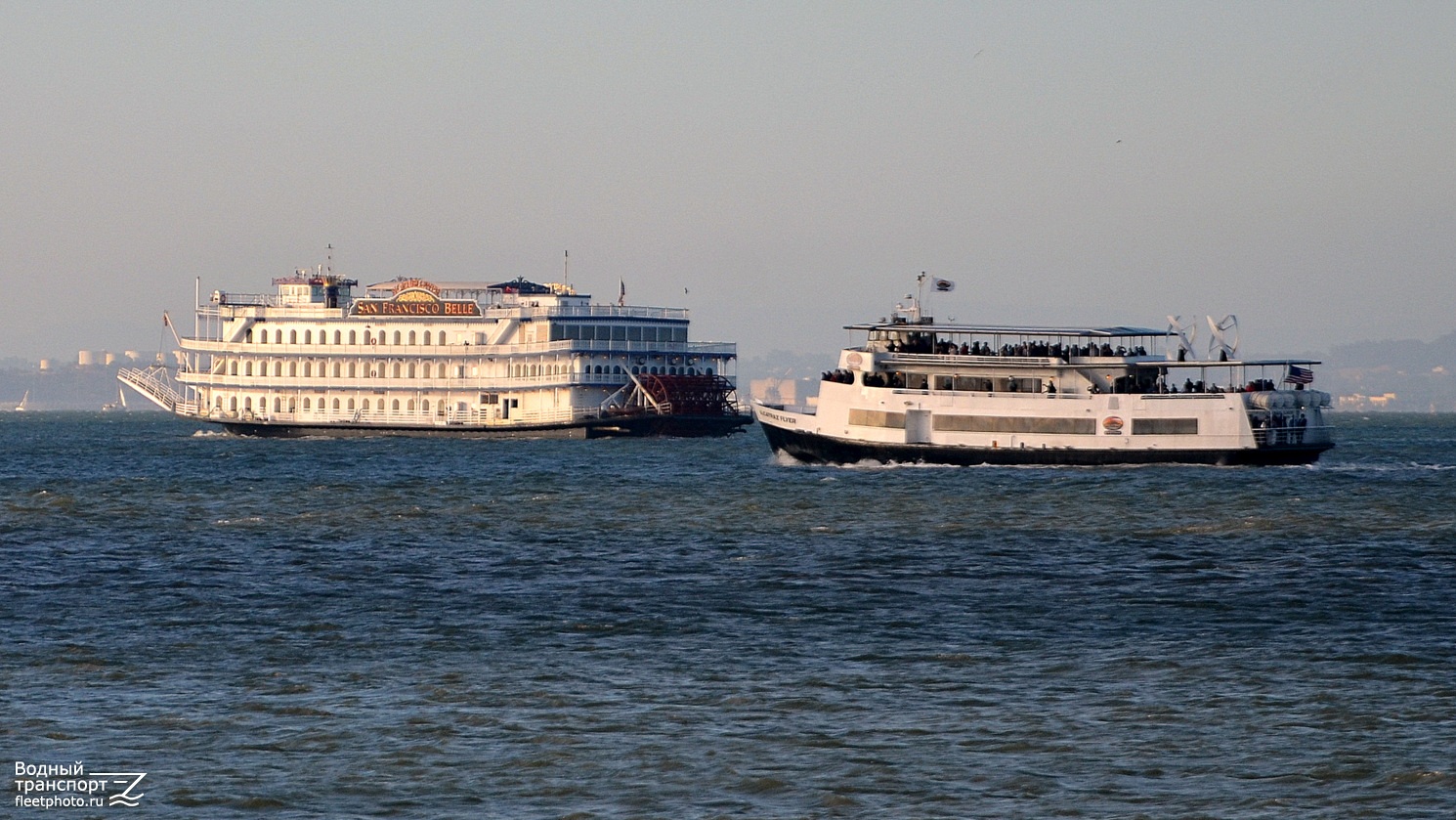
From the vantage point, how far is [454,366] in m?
129

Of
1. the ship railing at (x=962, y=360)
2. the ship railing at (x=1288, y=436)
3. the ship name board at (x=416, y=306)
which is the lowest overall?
the ship railing at (x=1288, y=436)

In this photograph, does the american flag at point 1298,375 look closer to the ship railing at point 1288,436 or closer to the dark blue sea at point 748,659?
the ship railing at point 1288,436

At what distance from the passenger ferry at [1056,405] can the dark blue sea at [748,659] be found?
12.7 meters

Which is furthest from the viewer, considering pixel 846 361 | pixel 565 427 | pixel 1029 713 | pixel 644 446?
pixel 565 427

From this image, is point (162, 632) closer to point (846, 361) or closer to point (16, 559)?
point (16, 559)

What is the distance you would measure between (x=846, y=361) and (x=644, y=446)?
114 ft

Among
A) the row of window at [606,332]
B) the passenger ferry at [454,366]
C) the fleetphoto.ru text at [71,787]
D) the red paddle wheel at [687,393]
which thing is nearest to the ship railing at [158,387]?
the passenger ferry at [454,366]

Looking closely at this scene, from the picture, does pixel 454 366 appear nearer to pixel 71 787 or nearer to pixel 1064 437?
pixel 1064 437

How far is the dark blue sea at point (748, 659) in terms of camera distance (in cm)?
1995

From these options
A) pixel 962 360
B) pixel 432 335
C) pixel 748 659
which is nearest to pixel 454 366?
pixel 432 335

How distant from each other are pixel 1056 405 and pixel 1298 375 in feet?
31.7

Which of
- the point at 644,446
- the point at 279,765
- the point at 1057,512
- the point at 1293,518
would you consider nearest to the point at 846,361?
the point at 1057,512

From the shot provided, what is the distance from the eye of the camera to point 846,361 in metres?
75.6

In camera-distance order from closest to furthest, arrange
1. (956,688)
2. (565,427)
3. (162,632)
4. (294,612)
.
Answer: (956,688) → (162,632) → (294,612) → (565,427)
